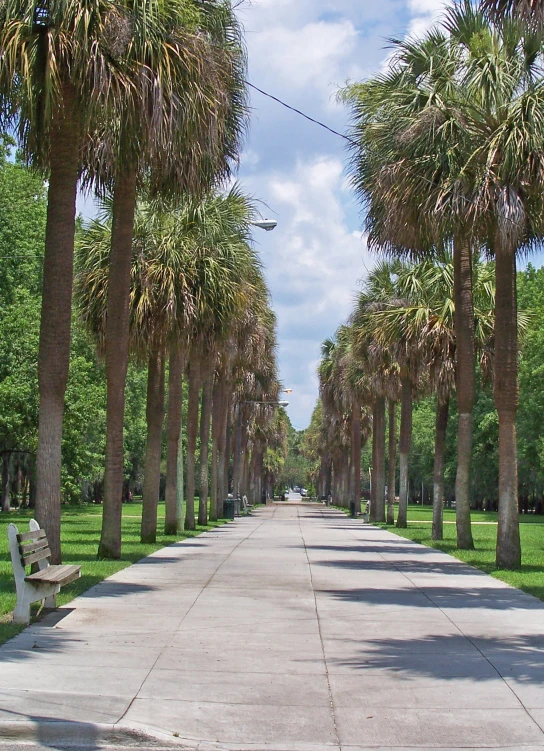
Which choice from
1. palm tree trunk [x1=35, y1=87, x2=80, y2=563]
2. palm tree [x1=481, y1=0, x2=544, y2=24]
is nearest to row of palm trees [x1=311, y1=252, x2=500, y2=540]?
palm tree trunk [x1=35, y1=87, x2=80, y2=563]

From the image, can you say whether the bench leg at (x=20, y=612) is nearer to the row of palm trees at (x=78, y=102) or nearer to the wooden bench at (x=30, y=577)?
Result: the wooden bench at (x=30, y=577)

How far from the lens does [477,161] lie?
690 inches

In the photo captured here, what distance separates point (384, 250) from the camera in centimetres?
2227

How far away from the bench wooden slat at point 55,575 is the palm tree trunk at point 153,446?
11.3m

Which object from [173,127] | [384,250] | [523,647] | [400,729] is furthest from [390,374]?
[400,729]

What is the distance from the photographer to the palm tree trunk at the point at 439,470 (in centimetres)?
2838

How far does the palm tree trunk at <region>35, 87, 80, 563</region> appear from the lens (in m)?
13.9

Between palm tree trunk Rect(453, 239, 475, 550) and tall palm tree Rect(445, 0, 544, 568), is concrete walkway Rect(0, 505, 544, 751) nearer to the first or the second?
tall palm tree Rect(445, 0, 544, 568)

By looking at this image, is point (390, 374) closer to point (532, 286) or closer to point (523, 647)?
point (532, 286)

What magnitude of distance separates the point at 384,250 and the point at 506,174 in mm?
5720

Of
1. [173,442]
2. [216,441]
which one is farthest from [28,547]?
[216,441]

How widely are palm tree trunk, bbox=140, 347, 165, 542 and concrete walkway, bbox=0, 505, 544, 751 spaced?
7.99 metres

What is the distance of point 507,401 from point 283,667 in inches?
402

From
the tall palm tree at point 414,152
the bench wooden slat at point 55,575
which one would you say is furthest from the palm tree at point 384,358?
the bench wooden slat at point 55,575
